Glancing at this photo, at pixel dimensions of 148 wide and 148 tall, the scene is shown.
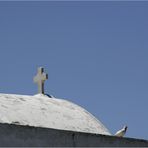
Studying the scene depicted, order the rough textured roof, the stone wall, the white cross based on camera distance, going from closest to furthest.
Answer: the stone wall
the rough textured roof
the white cross

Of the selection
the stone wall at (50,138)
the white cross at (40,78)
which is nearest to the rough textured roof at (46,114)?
the white cross at (40,78)

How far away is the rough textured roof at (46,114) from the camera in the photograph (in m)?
12.7

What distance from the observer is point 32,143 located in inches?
440

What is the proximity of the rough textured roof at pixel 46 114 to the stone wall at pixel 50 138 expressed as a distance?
1134mm

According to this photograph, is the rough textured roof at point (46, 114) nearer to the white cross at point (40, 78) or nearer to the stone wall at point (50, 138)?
the white cross at point (40, 78)

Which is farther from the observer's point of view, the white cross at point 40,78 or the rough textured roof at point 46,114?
the white cross at point 40,78

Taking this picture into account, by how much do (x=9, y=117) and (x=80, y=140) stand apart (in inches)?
64.0

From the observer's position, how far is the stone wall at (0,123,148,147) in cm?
1092

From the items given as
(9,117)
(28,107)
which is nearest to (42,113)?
(28,107)

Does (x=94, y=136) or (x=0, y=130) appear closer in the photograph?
(x=0, y=130)

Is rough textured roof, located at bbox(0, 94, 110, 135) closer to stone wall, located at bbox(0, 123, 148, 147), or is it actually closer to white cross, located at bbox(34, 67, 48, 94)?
white cross, located at bbox(34, 67, 48, 94)

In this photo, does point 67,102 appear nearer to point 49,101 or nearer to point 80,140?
point 49,101

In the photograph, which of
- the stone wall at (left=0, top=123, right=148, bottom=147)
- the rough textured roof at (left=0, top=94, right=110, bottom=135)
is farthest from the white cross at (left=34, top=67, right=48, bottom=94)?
the stone wall at (left=0, top=123, right=148, bottom=147)

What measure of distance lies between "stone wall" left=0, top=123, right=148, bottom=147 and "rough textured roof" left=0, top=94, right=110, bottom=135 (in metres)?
1.13
